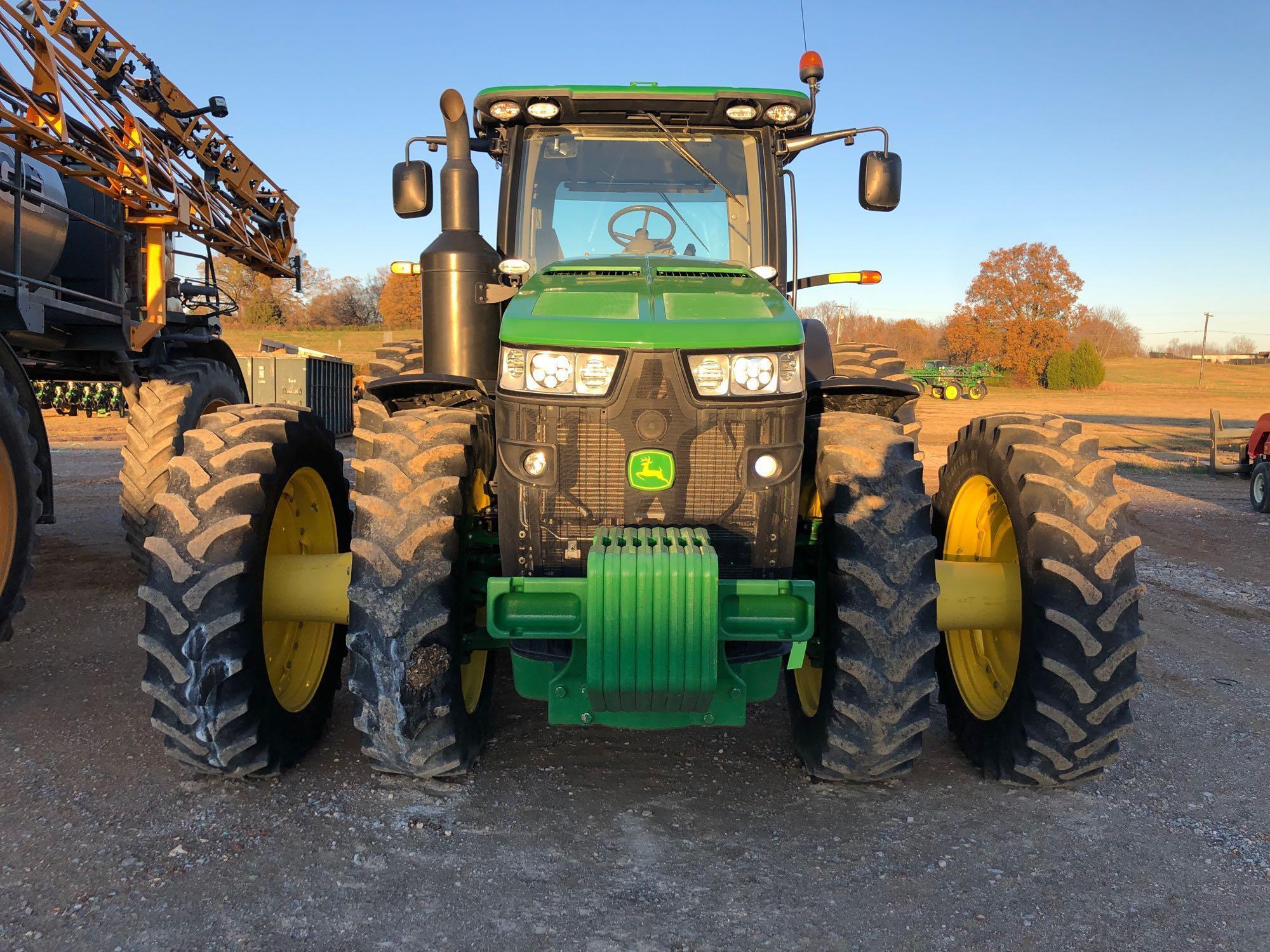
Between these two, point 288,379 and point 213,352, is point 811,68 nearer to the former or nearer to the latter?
Result: point 213,352

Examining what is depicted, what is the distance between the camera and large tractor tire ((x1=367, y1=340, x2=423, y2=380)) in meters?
5.41

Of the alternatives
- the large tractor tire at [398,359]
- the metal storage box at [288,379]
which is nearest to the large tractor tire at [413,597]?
the large tractor tire at [398,359]

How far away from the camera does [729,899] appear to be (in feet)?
9.18

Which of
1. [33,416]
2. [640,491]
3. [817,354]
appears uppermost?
[817,354]

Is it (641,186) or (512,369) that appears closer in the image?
(512,369)

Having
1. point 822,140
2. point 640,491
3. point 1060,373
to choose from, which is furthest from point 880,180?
point 1060,373

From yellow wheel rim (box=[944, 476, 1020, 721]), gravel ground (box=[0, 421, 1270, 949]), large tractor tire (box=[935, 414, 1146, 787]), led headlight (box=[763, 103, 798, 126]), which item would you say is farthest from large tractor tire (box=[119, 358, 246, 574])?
large tractor tire (box=[935, 414, 1146, 787])

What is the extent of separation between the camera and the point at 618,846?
122 inches

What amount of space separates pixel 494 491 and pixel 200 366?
14.6 feet

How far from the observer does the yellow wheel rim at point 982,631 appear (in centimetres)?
388

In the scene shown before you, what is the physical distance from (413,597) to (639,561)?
32.9 inches


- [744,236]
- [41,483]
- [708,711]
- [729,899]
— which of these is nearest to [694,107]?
[744,236]

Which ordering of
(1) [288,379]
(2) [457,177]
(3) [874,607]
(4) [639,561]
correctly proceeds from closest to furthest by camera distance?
(4) [639,561] < (3) [874,607] < (2) [457,177] < (1) [288,379]

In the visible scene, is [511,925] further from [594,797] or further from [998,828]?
[998,828]
